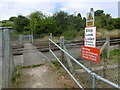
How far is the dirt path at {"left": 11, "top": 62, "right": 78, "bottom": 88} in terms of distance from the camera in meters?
2.96

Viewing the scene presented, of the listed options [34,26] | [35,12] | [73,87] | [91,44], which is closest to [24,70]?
[73,87]

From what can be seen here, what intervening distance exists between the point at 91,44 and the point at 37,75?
2.09 m

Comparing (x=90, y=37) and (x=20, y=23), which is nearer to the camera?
(x=90, y=37)

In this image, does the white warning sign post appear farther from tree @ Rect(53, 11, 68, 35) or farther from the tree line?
tree @ Rect(53, 11, 68, 35)

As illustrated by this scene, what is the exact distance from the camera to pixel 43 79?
328 cm

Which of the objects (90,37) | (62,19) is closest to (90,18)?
(90,37)

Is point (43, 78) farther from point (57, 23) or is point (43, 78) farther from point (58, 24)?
point (58, 24)

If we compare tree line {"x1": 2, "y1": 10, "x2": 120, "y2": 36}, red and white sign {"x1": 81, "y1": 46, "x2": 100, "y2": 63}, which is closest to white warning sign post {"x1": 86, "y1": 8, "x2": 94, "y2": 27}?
red and white sign {"x1": 81, "y1": 46, "x2": 100, "y2": 63}

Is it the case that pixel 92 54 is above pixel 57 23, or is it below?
below

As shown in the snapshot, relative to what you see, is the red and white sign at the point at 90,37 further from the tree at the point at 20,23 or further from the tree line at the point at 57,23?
the tree at the point at 20,23

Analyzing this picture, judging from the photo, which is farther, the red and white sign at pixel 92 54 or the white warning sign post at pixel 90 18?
the white warning sign post at pixel 90 18

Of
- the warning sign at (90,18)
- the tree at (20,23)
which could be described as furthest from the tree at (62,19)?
the warning sign at (90,18)

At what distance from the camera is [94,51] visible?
2.33 metres

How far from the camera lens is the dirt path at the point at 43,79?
2.96m
